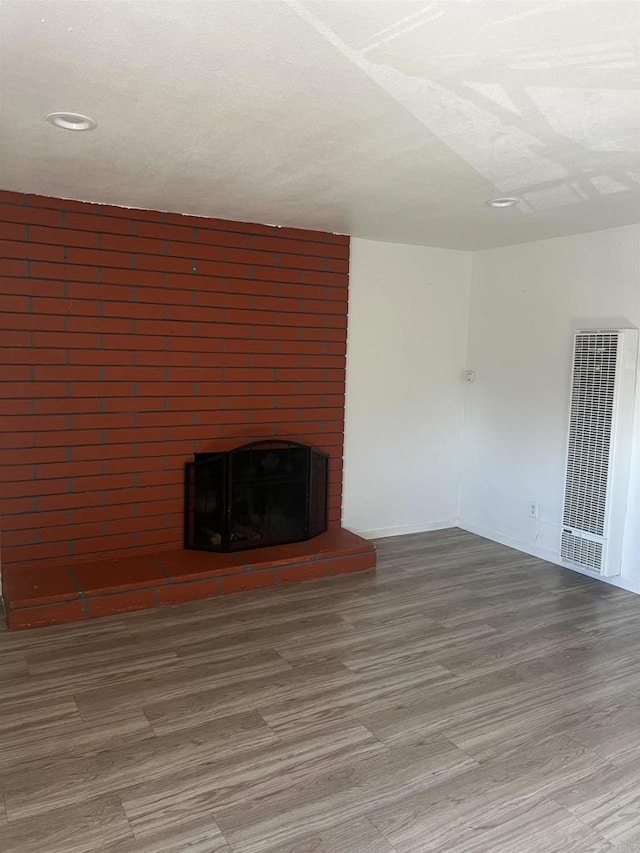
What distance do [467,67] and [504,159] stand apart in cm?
91

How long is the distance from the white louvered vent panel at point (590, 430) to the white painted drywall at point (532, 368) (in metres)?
0.19

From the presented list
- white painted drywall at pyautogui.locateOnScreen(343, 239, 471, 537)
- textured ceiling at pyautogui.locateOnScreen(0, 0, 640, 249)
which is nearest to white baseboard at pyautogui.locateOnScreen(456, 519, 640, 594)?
white painted drywall at pyautogui.locateOnScreen(343, 239, 471, 537)

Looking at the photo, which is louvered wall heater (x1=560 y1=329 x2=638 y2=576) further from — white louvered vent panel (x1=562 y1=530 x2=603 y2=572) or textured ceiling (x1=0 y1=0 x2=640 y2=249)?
textured ceiling (x1=0 y1=0 x2=640 y2=249)

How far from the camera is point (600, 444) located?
4.18 metres

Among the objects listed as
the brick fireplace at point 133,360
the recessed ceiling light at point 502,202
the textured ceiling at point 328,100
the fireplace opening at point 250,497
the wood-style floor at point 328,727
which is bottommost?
the wood-style floor at point 328,727

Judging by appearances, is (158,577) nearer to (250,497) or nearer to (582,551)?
(250,497)

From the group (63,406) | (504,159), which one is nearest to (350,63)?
(504,159)

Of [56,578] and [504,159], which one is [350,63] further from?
[56,578]

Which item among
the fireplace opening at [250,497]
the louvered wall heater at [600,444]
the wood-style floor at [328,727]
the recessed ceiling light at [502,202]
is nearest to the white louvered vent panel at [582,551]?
the louvered wall heater at [600,444]

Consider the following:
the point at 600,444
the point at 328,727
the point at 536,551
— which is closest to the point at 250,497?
the point at 328,727

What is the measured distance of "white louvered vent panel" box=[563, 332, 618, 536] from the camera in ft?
13.5

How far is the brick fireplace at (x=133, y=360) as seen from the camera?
3736mm

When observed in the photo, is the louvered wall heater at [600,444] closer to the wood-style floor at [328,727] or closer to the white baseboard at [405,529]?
the wood-style floor at [328,727]

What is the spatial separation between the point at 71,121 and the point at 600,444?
354 centimetres
